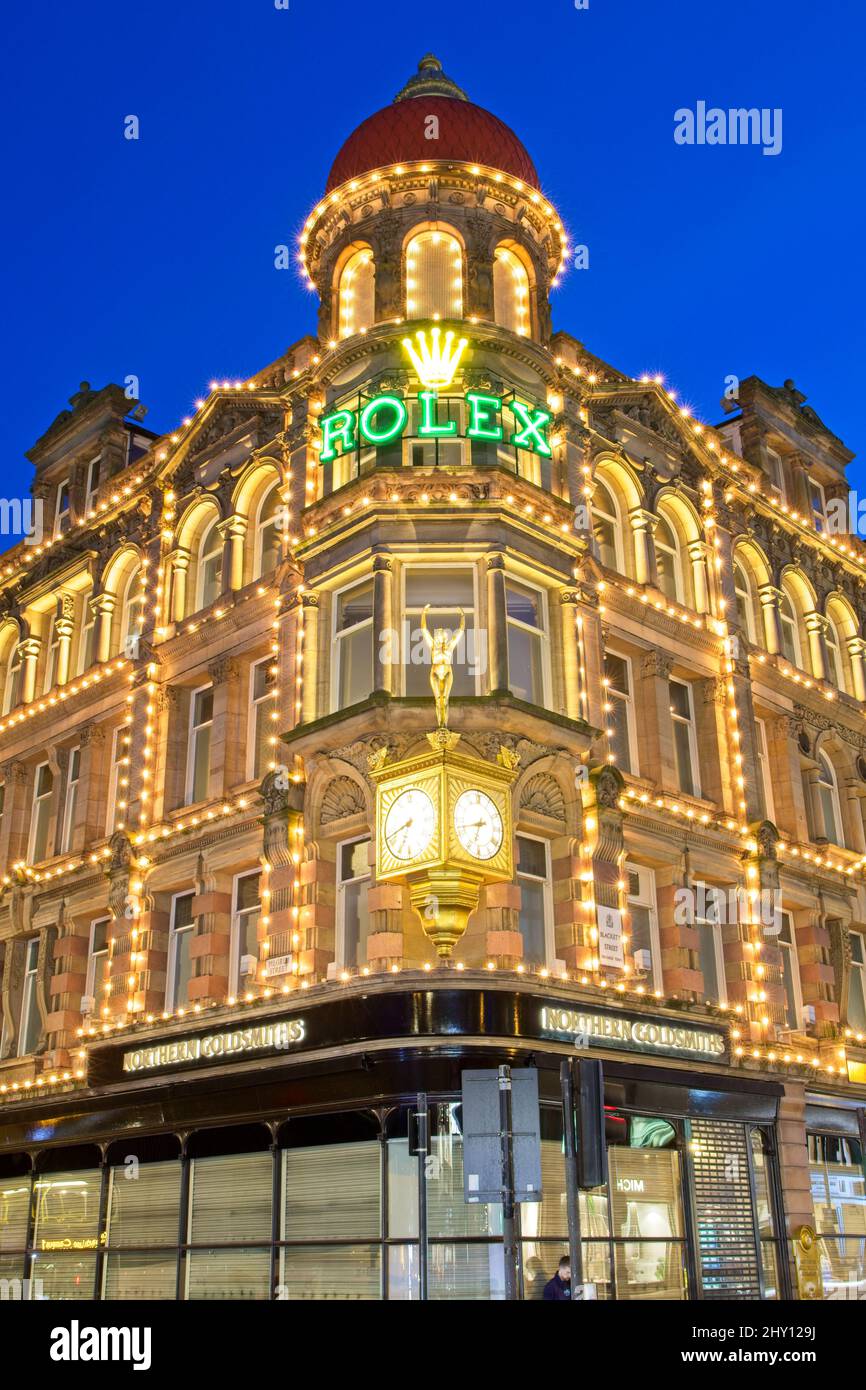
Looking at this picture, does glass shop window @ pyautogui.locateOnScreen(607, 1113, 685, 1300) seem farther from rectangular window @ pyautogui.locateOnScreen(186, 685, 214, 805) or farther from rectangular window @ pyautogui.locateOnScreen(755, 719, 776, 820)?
rectangular window @ pyautogui.locateOnScreen(186, 685, 214, 805)

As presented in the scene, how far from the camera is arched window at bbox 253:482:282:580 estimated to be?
1013 inches

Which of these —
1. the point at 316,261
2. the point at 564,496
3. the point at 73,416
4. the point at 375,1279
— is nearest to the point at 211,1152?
the point at 375,1279

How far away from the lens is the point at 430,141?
25.3 metres

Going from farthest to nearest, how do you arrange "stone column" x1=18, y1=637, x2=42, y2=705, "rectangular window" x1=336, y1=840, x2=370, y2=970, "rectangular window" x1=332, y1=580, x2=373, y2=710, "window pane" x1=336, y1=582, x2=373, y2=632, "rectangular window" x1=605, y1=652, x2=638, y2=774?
"stone column" x1=18, y1=637, x2=42, y2=705, "rectangular window" x1=605, y1=652, x2=638, y2=774, "window pane" x1=336, y1=582, x2=373, y2=632, "rectangular window" x1=332, y1=580, x2=373, y2=710, "rectangular window" x1=336, y1=840, x2=370, y2=970

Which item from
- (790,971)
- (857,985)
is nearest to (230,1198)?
(790,971)

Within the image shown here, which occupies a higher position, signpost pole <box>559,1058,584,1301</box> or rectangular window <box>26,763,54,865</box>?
rectangular window <box>26,763,54,865</box>

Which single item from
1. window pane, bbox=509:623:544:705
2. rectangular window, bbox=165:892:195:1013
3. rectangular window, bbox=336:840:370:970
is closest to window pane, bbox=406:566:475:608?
window pane, bbox=509:623:544:705

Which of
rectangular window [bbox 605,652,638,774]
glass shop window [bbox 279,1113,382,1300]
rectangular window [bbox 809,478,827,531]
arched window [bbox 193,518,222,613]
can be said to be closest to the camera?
glass shop window [bbox 279,1113,382,1300]

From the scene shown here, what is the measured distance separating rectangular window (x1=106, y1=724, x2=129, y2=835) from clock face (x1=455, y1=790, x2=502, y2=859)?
9478 millimetres

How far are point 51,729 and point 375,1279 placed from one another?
16.1m

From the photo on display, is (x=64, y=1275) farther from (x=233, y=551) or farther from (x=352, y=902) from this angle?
(x=233, y=551)

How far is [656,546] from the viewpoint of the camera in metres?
27.0

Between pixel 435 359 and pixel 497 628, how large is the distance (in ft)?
18.0
